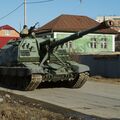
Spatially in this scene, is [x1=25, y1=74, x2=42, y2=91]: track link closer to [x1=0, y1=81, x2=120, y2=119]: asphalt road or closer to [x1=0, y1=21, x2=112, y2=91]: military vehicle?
[x1=0, y1=21, x2=112, y2=91]: military vehicle

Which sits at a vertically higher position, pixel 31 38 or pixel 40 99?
pixel 31 38

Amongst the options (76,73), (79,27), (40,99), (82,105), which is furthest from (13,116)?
(79,27)

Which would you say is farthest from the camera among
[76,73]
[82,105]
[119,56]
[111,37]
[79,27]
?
[111,37]

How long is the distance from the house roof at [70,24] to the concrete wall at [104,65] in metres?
23.8

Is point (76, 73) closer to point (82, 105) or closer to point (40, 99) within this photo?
point (40, 99)

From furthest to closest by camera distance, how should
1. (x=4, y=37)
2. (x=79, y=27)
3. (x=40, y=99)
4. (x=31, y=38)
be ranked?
1. (x=4, y=37)
2. (x=79, y=27)
3. (x=31, y=38)
4. (x=40, y=99)

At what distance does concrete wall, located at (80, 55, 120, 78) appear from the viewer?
2928 cm

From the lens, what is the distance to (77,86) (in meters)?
21.5

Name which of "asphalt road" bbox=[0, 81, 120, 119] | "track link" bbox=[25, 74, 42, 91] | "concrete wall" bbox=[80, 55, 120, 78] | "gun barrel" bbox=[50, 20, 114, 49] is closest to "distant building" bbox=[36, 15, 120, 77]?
"concrete wall" bbox=[80, 55, 120, 78]

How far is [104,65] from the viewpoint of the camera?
30781mm

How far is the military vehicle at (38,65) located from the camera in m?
20.0

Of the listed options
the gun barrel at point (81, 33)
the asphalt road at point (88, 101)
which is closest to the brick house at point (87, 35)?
the gun barrel at point (81, 33)

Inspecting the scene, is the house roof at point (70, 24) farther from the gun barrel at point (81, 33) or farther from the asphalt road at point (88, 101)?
the asphalt road at point (88, 101)

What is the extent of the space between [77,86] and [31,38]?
318cm
